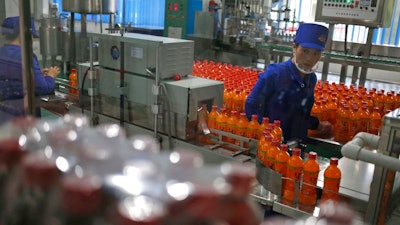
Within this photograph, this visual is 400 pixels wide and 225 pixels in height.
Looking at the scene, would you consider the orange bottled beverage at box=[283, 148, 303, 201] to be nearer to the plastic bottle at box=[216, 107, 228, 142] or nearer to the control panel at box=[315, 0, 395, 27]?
the plastic bottle at box=[216, 107, 228, 142]

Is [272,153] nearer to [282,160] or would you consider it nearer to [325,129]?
[282,160]

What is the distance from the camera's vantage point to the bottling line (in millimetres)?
1435

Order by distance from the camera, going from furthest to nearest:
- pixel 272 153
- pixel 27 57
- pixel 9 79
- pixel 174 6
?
1. pixel 174 6
2. pixel 272 153
3. pixel 9 79
4. pixel 27 57

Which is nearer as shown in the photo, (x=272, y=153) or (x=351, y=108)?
(x=272, y=153)

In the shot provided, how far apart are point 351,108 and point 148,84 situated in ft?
4.53

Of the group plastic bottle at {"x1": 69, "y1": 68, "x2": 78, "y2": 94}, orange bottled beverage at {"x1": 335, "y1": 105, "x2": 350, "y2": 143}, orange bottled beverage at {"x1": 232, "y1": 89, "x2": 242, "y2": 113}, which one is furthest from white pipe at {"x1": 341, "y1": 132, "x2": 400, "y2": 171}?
plastic bottle at {"x1": 69, "y1": 68, "x2": 78, "y2": 94}

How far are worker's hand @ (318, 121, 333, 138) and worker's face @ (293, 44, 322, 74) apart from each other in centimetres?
48

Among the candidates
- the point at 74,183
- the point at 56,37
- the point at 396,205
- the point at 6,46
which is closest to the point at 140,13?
the point at 56,37

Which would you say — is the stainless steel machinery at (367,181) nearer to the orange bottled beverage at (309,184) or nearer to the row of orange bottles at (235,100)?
the orange bottled beverage at (309,184)

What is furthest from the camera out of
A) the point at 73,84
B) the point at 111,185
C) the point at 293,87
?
the point at 73,84

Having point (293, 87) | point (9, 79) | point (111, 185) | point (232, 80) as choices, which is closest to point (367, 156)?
point (111, 185)

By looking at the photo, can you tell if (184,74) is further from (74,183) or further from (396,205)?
(74,183)

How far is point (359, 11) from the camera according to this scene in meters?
3.27

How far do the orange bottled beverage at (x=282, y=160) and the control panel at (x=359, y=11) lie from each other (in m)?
2.01
